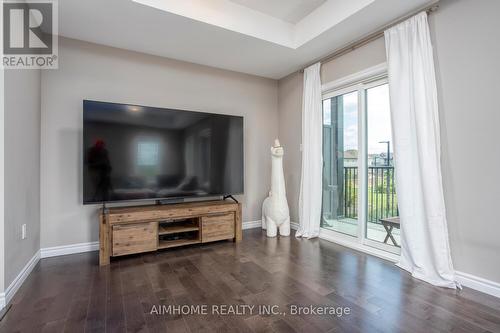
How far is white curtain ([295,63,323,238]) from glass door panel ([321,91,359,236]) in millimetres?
148

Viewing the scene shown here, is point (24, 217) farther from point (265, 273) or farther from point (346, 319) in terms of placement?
point (346, 319)

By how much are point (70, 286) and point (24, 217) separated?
77 cm

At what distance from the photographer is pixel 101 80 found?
3.04 metres

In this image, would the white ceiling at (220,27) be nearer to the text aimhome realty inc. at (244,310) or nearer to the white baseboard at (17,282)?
the white baseboard at (17,282)

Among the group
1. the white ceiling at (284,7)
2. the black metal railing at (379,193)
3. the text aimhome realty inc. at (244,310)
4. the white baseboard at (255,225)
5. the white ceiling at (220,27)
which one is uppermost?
the white ceiling at (284,7)

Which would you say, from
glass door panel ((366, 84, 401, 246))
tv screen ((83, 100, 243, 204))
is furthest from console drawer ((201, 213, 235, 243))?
glass door panel ((366, 84, 401, 246))

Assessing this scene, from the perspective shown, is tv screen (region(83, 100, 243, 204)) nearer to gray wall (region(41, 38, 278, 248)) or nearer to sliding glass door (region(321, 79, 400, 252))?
gray wall (region(41, 38, 278, 248))

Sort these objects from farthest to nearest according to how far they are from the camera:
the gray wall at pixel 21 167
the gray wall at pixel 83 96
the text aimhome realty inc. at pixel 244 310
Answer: the gray wall at pixel 83 96 < the gray wall at pixel 21 167 < the text aimhome realty inc. at pixel 244 310

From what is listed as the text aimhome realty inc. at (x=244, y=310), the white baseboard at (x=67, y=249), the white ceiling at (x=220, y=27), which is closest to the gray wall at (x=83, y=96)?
the white baseboard at (x=67, y=249)

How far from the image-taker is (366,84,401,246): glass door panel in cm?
288

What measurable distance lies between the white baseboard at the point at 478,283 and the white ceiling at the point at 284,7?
3.01 m

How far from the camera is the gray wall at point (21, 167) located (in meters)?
1.88

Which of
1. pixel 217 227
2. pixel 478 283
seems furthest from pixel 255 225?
pixel 478 283

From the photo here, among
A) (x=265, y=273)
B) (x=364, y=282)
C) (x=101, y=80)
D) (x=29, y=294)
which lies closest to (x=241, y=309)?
(x=265, y=273)
